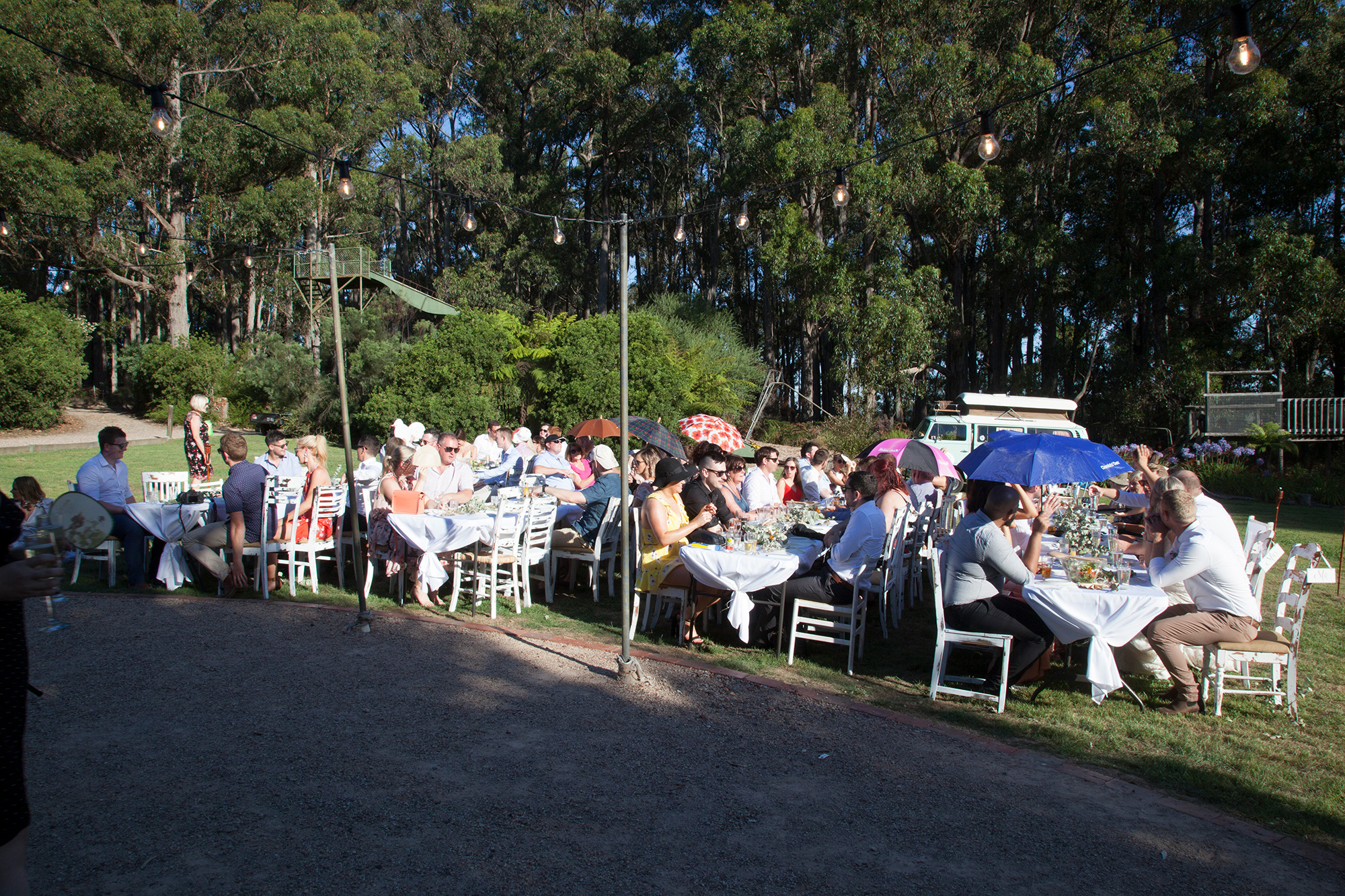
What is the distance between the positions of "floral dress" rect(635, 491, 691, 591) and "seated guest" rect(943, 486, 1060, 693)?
82.2 inches

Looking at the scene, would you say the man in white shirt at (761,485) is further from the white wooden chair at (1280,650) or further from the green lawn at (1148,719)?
the white wooden chair at (1280,650)

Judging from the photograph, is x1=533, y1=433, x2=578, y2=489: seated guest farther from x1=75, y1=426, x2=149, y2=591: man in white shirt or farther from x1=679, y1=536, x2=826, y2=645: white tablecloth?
x1=75, y1=426, x2=149, y2=591: man in white shirt

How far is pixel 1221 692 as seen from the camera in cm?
509

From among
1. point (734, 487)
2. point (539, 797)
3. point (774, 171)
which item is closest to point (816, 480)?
point (734, 487)

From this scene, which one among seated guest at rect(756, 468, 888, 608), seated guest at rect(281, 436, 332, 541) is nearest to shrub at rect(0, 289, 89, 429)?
seated guest at rect(281, 436, 332, 541)

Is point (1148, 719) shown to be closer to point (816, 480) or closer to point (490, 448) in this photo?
point (816, 480)

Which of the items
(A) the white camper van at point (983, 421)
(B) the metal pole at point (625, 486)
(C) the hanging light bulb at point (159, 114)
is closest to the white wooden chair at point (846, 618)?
(B) the metal pole at point (625, 486)

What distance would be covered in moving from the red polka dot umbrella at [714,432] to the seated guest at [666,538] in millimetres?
5462

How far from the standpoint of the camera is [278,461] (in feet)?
27.2

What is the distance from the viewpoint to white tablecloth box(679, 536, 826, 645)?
19.4 ft

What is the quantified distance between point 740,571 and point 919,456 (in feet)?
15.0

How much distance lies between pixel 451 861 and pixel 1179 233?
38117mm

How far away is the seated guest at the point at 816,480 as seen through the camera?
10.2 m

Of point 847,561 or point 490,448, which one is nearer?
point 847,561
